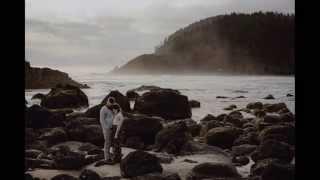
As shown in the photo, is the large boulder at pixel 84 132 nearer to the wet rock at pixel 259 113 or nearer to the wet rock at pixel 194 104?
the wet rock at pixel 194 104

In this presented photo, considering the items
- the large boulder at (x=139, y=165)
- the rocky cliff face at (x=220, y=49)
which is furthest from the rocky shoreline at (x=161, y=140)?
the rocky cliff face at (x=220, y=49)

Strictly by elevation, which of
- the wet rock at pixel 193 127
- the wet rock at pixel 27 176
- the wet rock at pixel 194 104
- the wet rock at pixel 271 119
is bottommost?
the wet rock at pixel 27 176

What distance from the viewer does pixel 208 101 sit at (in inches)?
160

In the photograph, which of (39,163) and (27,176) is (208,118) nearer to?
(39,163)

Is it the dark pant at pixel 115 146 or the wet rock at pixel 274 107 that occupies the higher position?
the wet rock at pixel 274 107

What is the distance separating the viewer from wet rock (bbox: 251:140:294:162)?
12.7 ft

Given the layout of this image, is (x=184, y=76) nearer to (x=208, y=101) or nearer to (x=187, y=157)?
(x=208, y=101)

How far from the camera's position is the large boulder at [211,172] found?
3.80m

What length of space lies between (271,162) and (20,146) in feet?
7.05

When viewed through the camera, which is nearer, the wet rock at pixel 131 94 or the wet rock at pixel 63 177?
the wet rock at pixel 63 177

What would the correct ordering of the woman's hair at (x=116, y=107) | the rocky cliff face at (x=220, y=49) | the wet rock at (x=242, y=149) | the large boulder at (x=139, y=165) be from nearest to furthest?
the large boulder at (x=139, y=165)
the wet rock at (x=242, y=149)
the woman's hair at (x=116, y=107)
the rocky cliff face at (x=220, y=49)

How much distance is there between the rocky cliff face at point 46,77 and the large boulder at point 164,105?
1.81 ft

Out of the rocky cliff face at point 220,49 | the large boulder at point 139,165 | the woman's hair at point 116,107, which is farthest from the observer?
the rocky cliff face at point 220,49

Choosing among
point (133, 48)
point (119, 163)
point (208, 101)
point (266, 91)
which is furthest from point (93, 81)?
point (266, 91)
